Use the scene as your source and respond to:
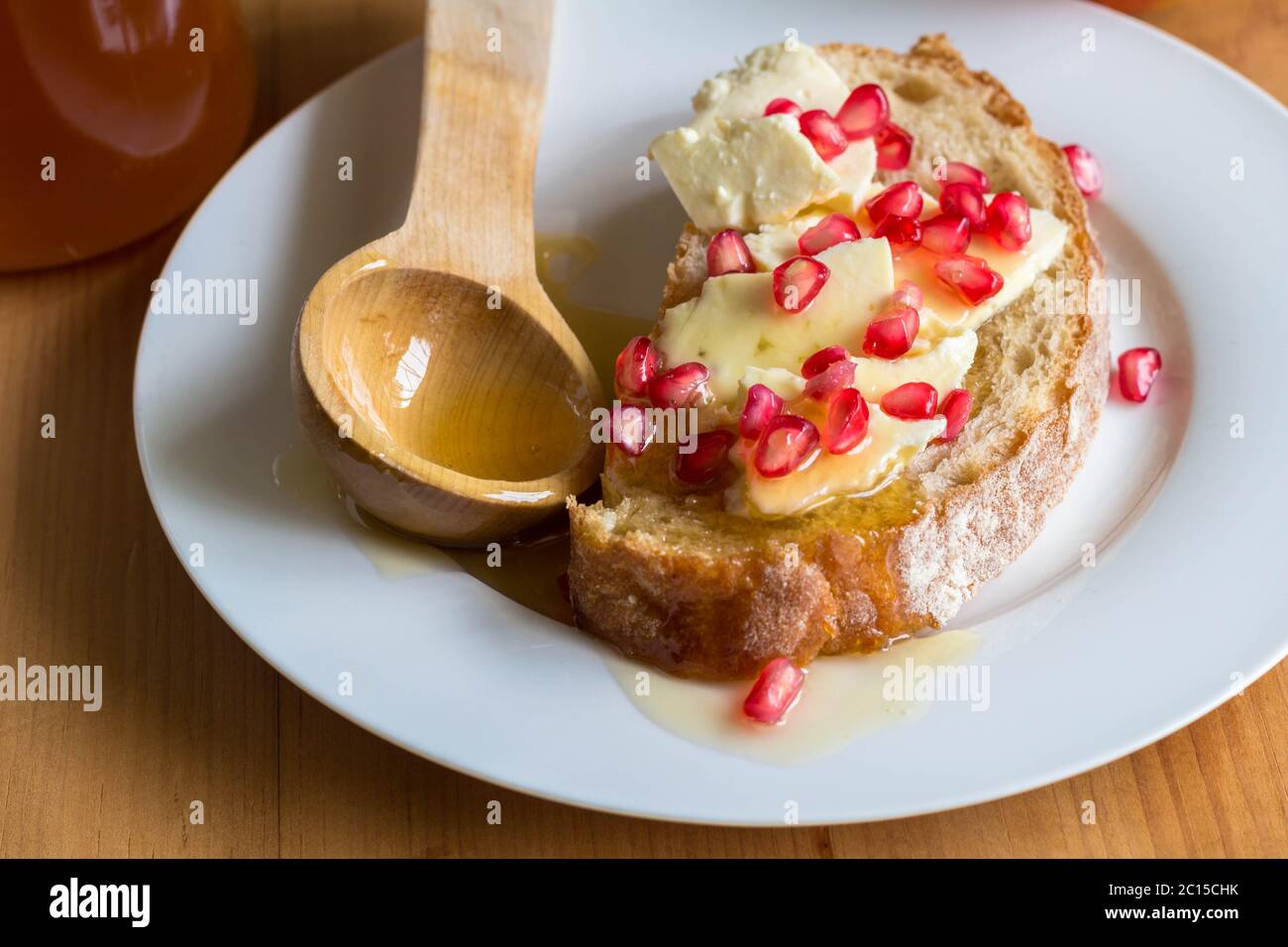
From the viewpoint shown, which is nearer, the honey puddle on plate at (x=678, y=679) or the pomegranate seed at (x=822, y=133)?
the honey puddle on plate at (x=678, y=679)

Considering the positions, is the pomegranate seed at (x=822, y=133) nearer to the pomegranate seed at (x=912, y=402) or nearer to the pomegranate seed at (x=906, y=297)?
the pomegranate seed at (x=906, y=297)

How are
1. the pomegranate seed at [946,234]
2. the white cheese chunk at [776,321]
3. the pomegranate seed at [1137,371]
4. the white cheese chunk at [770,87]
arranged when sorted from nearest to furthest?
the white cheese chunk at [776,321] → the pomegranate seed at [946,234] → the pomegranate seed at [1137,371] → the white cheese chunk at [770,87]

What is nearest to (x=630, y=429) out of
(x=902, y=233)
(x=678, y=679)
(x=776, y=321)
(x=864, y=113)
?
(x=776, y=321)

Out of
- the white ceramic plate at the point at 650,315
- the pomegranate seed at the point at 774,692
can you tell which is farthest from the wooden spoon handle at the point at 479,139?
the pomegranate seed at the point at 774,692

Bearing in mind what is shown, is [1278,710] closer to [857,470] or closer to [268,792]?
[857,470]

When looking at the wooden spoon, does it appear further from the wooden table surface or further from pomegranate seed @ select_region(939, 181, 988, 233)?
pomegranate seed @ select_region(939, 181, 988, 233)

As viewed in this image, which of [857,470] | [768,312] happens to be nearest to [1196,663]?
[857,470]
